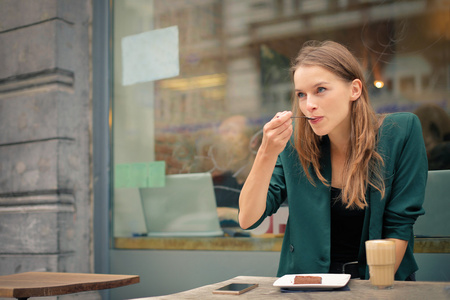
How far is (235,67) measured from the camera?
3.08 m

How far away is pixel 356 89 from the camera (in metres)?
1.89

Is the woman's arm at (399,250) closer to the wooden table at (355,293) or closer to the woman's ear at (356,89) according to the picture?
the wooden table at (355,293)

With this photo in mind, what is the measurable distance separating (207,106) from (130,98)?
0.63 metres

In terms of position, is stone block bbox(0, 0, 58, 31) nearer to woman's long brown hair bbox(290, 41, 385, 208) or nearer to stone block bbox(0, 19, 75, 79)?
stone block bbox(0, 19, 75, 79)

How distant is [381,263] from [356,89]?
0.81m

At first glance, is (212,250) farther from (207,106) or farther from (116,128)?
(116,128)

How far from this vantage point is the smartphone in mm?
1257

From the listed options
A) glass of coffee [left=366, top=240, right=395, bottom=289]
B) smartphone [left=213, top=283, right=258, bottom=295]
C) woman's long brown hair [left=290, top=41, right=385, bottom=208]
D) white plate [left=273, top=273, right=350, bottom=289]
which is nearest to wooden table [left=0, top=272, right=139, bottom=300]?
smartphone [left=213, top=283, right=258, bottom=295]

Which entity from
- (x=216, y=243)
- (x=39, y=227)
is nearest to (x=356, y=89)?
(x=216, y=243)

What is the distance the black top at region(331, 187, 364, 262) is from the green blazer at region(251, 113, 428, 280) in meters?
0.06

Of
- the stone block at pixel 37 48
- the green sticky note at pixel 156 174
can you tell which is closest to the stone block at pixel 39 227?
the green sticky note at pixel 156 174

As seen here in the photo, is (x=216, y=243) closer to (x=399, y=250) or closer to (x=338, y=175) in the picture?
(x=338, y=175)

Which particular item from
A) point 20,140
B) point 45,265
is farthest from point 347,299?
point 20,140

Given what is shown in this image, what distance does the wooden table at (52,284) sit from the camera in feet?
5.28
